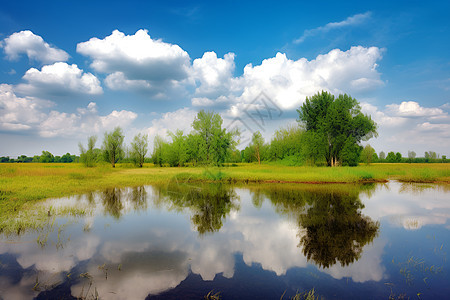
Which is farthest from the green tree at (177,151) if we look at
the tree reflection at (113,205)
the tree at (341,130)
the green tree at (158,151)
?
the tree reflection at (113,205)

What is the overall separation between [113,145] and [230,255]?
2786 inches

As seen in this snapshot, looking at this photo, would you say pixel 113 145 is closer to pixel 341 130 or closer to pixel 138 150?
pixel 138 150

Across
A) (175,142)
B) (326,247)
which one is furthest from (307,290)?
(175,142)

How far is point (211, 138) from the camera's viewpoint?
3516cm

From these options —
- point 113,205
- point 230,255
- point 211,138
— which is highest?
point 211,138

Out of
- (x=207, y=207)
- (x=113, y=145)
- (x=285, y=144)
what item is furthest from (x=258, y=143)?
(x=207, y=207)

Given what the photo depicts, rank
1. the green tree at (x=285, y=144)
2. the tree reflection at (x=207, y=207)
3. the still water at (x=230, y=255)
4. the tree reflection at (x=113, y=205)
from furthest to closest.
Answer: the green tree at (x=285, y=144), the tree reflection at (x=113, y=205), the tree reflection at (x=207, y=207), the still water at (x=230, y=255)

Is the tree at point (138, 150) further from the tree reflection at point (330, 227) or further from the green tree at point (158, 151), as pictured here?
the tree reflection at point (330, 227)

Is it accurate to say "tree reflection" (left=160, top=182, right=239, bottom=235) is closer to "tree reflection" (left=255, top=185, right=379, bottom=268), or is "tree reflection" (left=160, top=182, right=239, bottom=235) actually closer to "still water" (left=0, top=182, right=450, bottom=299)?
"still water" (left=0, top=182, right=450, bottom=299)

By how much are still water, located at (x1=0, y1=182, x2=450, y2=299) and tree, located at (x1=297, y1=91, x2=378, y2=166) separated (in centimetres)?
3481

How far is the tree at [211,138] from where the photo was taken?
115 ft

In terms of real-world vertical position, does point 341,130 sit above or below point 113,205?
above

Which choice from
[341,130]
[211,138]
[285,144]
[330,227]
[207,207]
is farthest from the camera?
[285,144]

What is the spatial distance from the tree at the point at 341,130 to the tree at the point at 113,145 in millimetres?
56415
